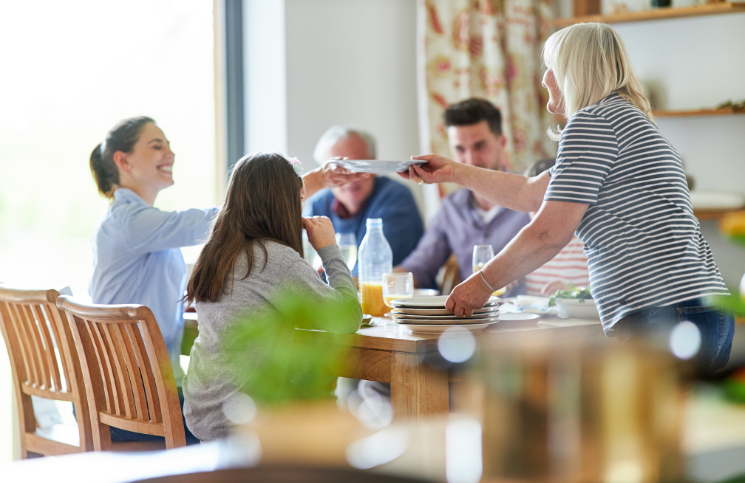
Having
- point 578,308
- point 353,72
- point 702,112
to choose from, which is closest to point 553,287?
point 578,308

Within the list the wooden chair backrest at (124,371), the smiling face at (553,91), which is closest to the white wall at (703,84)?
the smiling face at (553,91)

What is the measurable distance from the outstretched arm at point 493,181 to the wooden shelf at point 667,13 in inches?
64.3

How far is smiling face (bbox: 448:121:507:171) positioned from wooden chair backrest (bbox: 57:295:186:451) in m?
1.60

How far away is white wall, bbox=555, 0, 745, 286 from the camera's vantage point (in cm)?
323

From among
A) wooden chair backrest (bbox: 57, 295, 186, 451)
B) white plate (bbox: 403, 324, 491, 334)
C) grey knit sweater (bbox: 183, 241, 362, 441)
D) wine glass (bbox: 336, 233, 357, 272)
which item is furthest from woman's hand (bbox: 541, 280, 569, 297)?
wooden chair backrest (bbox: 57, 295, 186, 451)

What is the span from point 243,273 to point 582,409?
1333mm

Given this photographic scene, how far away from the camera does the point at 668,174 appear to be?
4.85ft

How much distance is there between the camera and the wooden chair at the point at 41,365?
6.02ft

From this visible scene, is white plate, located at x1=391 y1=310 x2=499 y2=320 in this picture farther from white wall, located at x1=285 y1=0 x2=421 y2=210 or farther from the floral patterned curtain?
the floral patterned curtain

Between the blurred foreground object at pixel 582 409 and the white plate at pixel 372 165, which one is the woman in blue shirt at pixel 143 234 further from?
the blurred foreground object at pixel 582 409

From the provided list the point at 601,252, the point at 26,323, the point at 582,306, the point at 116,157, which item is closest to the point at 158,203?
the point at 116,157

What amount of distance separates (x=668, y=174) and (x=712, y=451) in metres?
1.14

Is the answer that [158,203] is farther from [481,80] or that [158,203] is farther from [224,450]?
[224,450]

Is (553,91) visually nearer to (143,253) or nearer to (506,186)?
(506,186)
